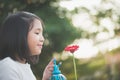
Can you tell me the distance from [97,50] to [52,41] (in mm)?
749

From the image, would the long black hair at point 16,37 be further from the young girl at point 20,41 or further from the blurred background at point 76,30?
the blurred background at point 76,30

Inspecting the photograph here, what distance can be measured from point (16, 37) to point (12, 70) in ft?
0.45

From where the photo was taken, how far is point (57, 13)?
5109 millimetres

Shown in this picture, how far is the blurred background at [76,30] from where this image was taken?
506 centimetres

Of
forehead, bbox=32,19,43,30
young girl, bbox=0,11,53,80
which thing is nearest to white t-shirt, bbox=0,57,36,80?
young girl, bbox=0,11,53,80

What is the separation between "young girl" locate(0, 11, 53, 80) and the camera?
1.92 meters

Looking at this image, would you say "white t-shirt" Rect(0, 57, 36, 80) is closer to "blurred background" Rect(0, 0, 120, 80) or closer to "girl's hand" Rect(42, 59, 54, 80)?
"girl's hand" Rect(42, 59, 54, 80)

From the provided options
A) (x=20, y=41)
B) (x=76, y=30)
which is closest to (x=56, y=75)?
(x=20, y=41)

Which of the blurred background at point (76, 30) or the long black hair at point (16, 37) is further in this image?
the blurred background at point (76, 30)

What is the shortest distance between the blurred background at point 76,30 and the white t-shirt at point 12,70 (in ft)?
9.97

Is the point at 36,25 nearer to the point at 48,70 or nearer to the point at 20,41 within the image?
the point at 20,41

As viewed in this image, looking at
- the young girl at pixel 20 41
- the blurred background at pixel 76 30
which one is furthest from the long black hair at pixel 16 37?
the blurred background at pixel 76 30

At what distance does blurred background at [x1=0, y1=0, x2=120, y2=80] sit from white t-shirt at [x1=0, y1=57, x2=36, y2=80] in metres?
3.04

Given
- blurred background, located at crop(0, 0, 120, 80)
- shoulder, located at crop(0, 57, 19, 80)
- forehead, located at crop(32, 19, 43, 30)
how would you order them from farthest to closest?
1. blurred background, located at crop(0, 0, 120, 80)
2. forehead, located at crop(32, 19, 43, 30)
3. shoulder, located at crop(0, 57, 19, 80)
